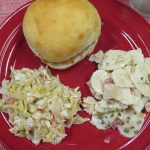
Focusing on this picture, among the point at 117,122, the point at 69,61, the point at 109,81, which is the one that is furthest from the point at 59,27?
the point at 117,122

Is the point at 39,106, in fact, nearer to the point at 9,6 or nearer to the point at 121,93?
the point at 121,93

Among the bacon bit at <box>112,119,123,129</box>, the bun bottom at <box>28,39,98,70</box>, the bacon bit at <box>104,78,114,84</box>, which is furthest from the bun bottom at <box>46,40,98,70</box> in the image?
A: the bacon bit at <box>112,119,123,129</box>

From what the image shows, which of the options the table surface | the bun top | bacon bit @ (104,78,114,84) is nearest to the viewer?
the bun top

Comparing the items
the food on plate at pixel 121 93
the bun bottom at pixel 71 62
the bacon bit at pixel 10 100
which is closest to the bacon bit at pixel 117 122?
the food on plate at pixel 121 93

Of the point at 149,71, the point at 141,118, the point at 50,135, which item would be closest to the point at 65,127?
the point at 50,135

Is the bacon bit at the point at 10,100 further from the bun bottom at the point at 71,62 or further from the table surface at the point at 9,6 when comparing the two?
the table surface at the point at 9,6

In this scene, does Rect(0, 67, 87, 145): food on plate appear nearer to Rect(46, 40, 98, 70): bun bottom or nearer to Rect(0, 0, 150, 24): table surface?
Rect(46, 40, 98, 70): bun bottom

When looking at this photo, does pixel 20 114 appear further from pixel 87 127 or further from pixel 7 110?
pixel 87 127

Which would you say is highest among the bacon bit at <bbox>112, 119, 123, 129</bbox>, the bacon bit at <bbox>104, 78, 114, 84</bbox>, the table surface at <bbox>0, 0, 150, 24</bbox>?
the table surface at <bbox>0, 0, 150, 24</bbox>
